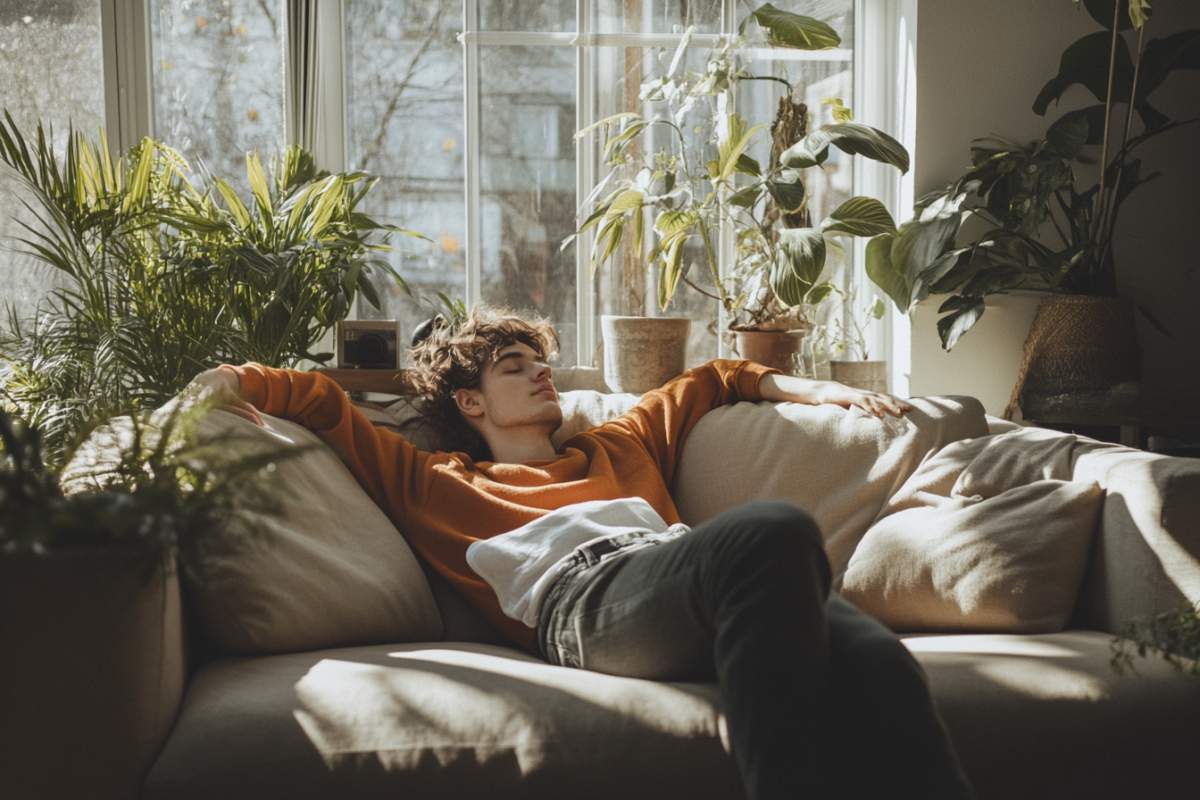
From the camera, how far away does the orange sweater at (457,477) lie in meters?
1.96

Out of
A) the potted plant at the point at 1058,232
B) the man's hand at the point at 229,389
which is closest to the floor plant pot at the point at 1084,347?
the potted plant at the point at 1058,232

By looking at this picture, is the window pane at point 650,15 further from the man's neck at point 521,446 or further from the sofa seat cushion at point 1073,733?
the sofa seat cushion at point 1073,733

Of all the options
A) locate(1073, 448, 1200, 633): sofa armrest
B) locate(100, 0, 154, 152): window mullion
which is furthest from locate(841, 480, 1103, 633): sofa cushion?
locate(100, 0, 154, 152): window mullion

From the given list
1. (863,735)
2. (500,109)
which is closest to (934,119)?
(500,109)

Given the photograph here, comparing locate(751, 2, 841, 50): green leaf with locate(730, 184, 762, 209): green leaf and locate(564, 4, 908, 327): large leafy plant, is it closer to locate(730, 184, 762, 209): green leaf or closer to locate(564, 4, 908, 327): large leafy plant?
locate(564, 4, 908, 327): large leafy plant

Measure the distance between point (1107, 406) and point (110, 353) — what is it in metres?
2.68

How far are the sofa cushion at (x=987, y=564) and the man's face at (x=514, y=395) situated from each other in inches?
27.3

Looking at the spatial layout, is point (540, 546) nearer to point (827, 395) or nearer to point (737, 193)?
point (827, 395)

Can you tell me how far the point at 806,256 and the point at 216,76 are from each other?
1.99 meters

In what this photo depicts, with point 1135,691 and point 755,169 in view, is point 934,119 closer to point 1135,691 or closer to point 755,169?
point 755,169

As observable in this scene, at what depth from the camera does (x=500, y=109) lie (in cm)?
356

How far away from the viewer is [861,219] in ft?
10.2

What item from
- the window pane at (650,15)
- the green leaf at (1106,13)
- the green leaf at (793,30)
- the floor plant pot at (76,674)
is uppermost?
the window pane at (650,15)

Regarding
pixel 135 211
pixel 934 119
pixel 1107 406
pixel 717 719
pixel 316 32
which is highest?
pixel 316 32
